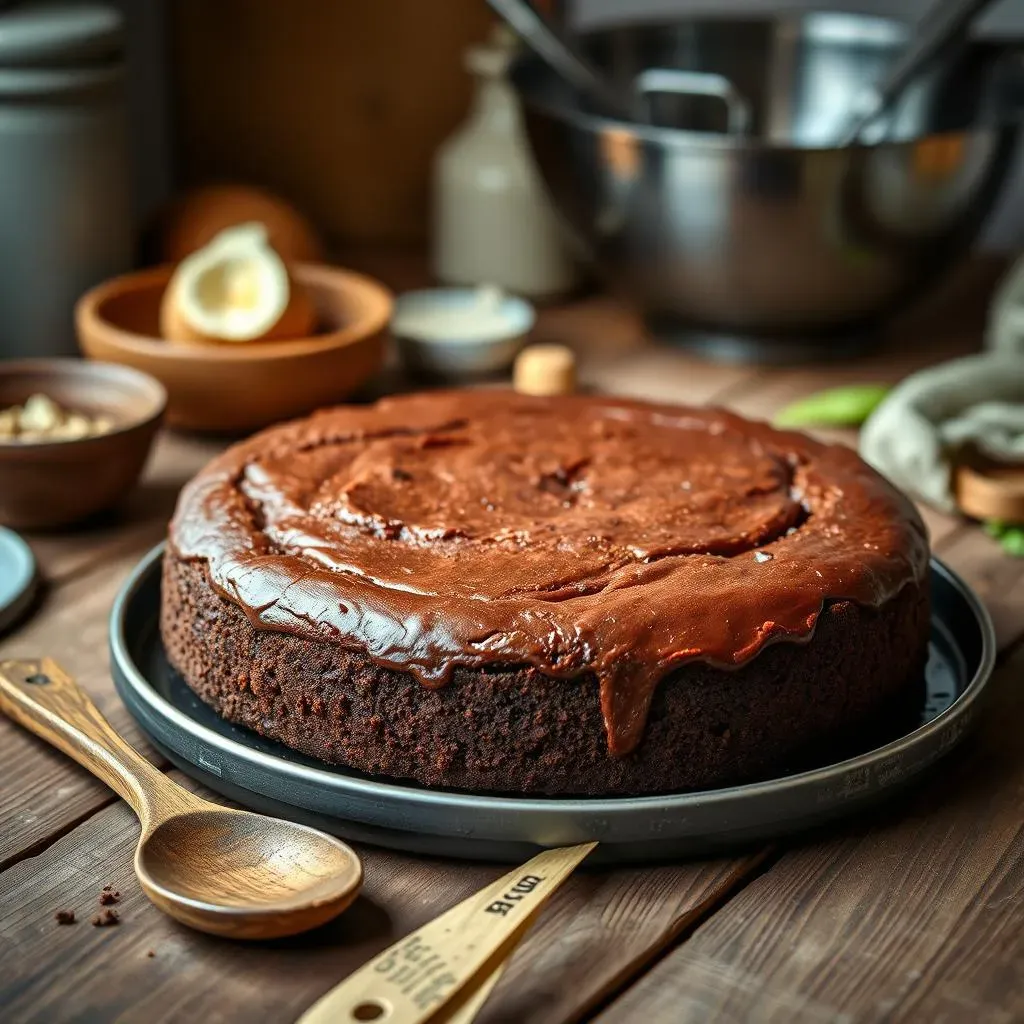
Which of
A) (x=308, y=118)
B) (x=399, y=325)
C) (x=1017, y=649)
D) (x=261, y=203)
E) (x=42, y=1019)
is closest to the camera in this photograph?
Answer: (x=42, y=1019)

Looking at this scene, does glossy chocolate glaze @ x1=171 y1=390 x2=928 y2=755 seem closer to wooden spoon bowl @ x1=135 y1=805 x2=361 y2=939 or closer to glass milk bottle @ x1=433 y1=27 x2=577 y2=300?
wooden spoon bowl @ x1=135 y1=805 x2=361 y2=939

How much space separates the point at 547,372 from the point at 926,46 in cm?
57

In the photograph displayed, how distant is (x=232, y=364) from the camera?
1576 millimetres

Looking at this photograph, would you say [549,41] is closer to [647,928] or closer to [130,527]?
[130,527]

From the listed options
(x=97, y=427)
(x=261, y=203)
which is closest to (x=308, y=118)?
(x=261, y=203)

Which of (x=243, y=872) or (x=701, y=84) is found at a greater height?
(x=701, y=84)

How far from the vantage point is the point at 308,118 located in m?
2.28

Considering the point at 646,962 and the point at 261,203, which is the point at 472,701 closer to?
the point at 646,962

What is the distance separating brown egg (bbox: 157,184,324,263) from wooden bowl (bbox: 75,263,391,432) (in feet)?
0.76

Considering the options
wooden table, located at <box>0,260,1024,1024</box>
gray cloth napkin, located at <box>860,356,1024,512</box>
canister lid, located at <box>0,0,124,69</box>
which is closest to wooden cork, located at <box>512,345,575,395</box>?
gray cloth napkin, located at <box>860,356,1024,512</box>

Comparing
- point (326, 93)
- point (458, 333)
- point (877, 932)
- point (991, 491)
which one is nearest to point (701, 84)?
point (458, 333)

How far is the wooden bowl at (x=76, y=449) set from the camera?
54.0 inches

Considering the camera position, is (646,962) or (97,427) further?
(97,427)

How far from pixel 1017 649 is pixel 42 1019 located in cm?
83
